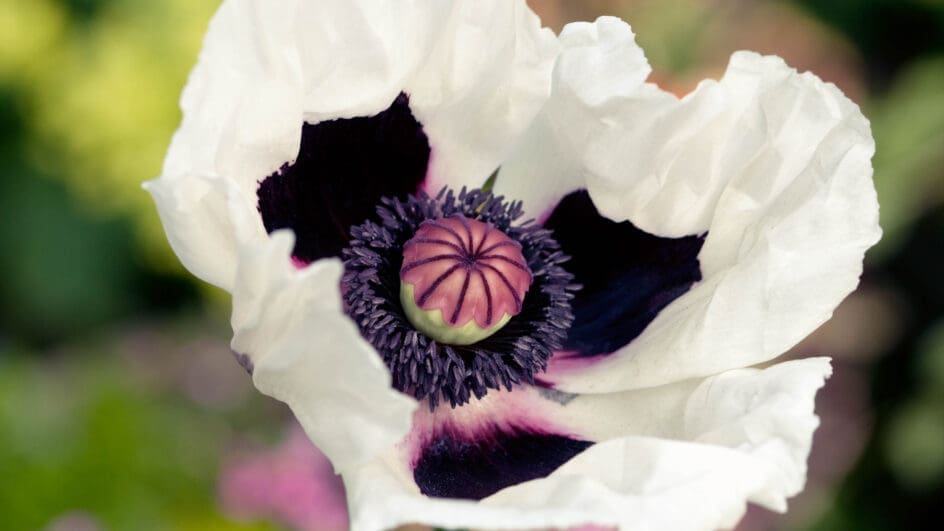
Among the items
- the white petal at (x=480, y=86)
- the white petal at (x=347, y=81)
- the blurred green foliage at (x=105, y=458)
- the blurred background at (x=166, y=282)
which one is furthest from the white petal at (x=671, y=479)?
the blurred background at (x=166, y=282)

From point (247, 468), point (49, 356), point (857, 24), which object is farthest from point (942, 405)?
point (49, 356)

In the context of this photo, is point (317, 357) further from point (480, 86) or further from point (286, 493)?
point (286, 493)

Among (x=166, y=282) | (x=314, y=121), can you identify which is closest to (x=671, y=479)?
(x=314, y=121)

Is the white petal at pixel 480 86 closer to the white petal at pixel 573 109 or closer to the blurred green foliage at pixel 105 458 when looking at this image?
the white petal at pixel 573 109

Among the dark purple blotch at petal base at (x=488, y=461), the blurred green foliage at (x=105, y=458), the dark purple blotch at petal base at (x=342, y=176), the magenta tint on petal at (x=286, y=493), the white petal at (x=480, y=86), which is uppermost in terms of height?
the white petal at (x=480, y=86)

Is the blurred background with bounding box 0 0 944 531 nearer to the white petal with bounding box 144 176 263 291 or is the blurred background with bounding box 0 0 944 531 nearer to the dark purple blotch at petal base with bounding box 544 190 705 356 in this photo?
the dark purple blotch at petal base with bounding box 544 190 705 356

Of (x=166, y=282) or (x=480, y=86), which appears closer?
(x=480, y=86)

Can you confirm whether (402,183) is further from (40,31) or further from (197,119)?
(40,31)
